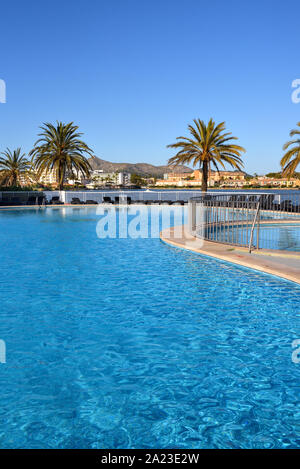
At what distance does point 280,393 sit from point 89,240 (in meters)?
11.5

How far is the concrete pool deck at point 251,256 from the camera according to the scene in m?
8.31

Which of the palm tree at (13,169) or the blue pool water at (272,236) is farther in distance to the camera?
the palm tree at (13,169)

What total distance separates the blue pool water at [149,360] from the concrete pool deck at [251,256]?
329 millimetres

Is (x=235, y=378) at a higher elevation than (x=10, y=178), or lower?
lower

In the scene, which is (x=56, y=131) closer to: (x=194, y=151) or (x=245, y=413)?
(x=194, y=151)

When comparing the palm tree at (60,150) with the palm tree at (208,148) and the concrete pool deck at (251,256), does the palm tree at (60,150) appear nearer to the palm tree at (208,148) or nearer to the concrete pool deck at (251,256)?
the palm tree at (208,148)

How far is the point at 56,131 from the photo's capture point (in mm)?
39031

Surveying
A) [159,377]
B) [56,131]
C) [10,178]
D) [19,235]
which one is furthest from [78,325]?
[10,178]

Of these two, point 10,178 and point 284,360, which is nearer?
point 284,360

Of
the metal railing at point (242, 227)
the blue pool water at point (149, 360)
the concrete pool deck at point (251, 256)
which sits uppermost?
the metal railing at point (242, 227)

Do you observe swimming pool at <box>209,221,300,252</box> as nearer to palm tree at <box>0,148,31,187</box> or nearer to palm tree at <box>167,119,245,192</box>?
palm tree at <box>167,119,245,192</box>

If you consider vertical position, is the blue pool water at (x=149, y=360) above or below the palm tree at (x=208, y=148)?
below

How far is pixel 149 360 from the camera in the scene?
4.52 meters

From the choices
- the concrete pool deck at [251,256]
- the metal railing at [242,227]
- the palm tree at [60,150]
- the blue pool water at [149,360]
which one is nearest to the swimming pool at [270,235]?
the metal railing at [242,227]
